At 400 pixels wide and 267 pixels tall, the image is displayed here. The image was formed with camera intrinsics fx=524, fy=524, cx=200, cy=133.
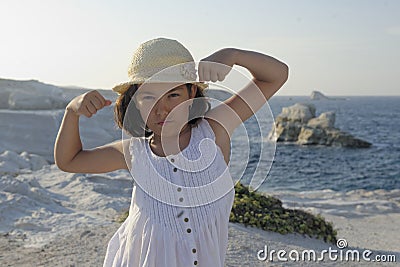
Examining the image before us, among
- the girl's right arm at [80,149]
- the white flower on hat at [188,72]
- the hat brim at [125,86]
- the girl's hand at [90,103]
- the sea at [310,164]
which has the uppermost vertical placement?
the white flower on hat at [188,72]

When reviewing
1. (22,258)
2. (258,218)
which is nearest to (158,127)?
(22,258)

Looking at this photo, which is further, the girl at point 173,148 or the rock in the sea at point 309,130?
the rock in the sea at point 309,130

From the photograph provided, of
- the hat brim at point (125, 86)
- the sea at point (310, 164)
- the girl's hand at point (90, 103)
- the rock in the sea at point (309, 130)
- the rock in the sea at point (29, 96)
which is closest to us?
the girl's hand at point (90, 103)

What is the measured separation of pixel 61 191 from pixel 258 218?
4.05 metres

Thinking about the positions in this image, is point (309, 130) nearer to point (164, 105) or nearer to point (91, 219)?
point (91, 219)

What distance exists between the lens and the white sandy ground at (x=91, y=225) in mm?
5359

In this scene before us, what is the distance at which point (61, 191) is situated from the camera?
911 centimetres

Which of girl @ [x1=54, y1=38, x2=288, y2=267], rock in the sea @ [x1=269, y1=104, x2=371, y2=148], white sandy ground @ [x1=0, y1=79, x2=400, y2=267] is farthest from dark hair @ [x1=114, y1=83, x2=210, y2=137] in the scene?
rock in the sea @ [x1=269, y1=104, x2=371, y2=148]

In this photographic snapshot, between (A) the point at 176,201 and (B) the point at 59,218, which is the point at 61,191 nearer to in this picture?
(B) the point at 59,218

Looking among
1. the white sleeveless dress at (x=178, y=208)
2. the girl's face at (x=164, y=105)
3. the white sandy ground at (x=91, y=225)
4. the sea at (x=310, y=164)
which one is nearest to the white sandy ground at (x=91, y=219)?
the white sandy ground at (x=91, y=225)

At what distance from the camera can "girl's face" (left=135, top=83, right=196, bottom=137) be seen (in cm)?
213

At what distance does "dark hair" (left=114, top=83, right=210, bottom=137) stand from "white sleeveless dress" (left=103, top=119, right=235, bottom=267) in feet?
0.14

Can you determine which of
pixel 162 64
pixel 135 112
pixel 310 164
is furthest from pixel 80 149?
pixel 310 164

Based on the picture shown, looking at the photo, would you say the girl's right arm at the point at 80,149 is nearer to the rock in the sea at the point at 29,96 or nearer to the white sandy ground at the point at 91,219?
the white sandy ground at the point at 91,219
